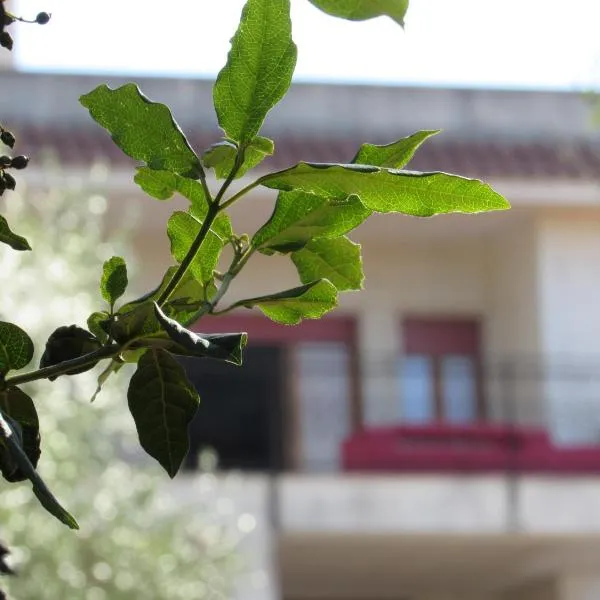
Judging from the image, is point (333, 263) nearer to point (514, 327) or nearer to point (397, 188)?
point (397, 188)

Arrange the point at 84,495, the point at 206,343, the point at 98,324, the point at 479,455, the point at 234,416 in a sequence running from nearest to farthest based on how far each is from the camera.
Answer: the point at 206,343 → the point at 98,324 → the point at 84,495 → the point at 479,455 → the point at 234,416

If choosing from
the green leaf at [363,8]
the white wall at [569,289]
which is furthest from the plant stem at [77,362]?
the white wall at [569,289]

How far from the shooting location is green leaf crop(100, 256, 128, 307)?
104 centimetres

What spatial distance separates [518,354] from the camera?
15539mm

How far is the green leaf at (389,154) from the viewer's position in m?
0.98

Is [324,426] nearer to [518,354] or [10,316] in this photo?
[518,354]

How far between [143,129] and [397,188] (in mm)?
160

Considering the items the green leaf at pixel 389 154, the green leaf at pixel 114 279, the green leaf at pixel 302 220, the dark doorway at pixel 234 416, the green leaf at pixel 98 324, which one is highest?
the dark doorway at pixel 234 416

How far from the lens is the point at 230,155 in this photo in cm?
97

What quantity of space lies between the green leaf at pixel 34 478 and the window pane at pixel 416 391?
14.5 metres

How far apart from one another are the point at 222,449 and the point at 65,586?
5.13 metres

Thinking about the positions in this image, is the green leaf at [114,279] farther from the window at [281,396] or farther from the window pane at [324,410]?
the window pane at [324,410]

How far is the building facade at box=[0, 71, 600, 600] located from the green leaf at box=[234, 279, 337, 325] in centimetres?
1129

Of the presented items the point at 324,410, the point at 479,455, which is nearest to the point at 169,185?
the point at 479,455
